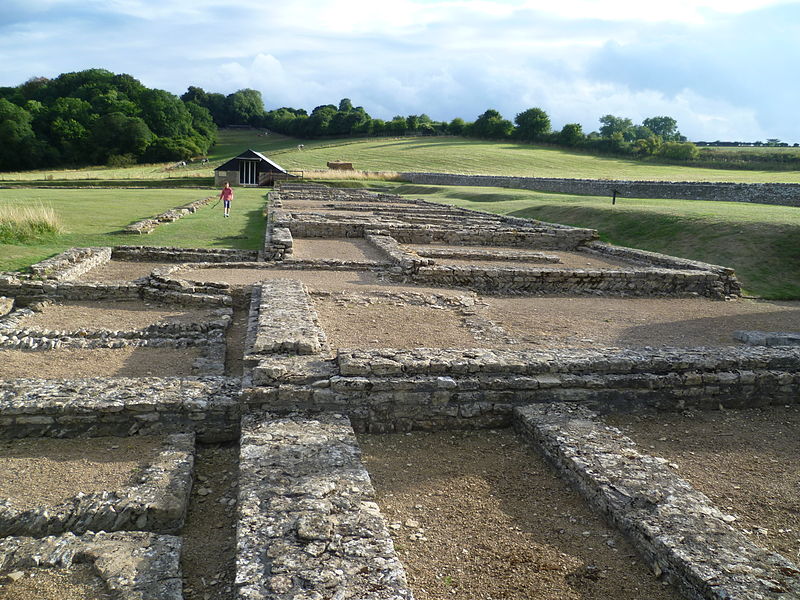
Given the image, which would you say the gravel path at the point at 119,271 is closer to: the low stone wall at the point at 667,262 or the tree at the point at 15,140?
the low stone wall at the point at 667,262

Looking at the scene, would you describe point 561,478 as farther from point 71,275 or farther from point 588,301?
point 71,275

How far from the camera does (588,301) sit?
419 inches

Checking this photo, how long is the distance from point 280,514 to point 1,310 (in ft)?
24.1

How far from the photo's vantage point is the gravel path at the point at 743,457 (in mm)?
3848

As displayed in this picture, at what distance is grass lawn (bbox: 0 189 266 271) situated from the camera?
1319cm

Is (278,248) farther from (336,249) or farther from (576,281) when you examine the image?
(576,281)

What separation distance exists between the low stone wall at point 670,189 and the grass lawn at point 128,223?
58.8 feet

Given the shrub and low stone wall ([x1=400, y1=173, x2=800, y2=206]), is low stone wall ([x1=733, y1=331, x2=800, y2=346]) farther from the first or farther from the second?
the shrub

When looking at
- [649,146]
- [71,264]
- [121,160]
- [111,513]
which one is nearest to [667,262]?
[71,264]

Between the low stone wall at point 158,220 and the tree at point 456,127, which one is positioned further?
the tree at point 456,127

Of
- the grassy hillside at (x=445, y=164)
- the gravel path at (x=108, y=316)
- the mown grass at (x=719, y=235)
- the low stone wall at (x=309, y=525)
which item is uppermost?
the grassy hillside at (x=445, y=164)

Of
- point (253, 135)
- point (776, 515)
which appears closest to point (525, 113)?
point (253, 135)

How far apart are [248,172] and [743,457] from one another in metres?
43.7

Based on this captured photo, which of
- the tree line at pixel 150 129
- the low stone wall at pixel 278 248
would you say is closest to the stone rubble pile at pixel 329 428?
the low stone wall at pixel 278 248
